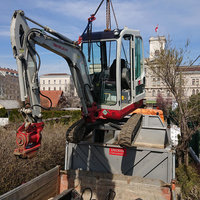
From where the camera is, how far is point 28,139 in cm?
333

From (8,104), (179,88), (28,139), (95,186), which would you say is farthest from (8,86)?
(28,139)

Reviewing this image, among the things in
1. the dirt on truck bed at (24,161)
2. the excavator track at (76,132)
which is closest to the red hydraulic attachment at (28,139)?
the excavator track at (76,132)

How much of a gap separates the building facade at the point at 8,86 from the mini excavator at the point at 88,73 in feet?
125

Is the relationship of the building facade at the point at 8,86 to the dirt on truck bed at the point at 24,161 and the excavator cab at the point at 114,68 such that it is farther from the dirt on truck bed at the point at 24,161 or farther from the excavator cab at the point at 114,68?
the excavator cab at the point at 114,68

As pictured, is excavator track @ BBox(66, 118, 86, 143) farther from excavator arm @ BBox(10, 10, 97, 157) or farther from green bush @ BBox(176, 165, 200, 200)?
green bush @ BBox(176, 165, 200, 200)

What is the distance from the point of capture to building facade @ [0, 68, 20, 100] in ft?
172

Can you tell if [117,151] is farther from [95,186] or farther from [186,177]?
[186,177]

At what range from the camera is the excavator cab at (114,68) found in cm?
497

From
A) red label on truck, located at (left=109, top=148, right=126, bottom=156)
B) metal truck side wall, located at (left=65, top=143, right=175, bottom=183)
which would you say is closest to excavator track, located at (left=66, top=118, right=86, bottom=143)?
metal truck side wall, located at (left=65, top=143, right=175, bottom=183)

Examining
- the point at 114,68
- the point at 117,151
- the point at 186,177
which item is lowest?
the point at 186,177

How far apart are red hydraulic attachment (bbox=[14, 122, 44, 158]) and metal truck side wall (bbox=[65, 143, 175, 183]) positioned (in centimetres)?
193

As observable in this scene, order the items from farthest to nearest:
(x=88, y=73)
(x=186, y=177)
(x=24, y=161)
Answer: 1. (x=186, y=177)
2. (x=24, y=161)
3. (x=88, y=73)

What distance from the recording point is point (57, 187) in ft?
15.9

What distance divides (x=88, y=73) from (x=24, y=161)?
325 centimetres
